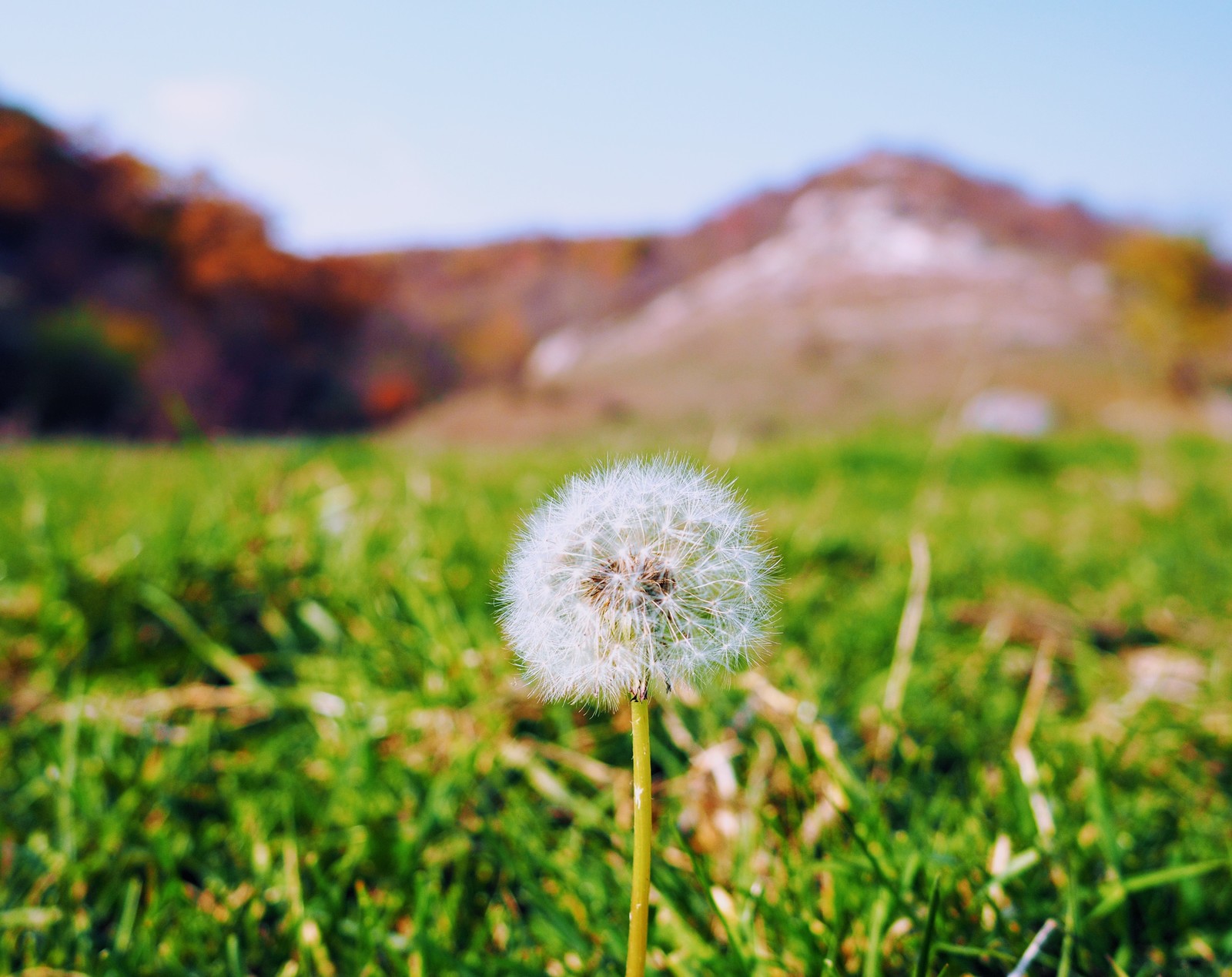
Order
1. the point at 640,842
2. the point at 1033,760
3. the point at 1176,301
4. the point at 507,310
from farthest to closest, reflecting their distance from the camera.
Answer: the point at 507,310 < the point at 1176,301 < the point at 1033,760 < the point at 640,842

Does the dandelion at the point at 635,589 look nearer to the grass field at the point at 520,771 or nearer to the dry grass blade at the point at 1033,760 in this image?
the grass field at the point at 520,771

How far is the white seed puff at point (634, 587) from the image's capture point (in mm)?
755

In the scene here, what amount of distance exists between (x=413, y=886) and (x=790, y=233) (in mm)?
30536

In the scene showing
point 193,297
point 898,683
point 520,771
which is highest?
point 193,297

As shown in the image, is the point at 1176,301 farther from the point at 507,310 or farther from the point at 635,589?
the point at 635,589

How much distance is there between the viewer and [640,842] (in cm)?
68

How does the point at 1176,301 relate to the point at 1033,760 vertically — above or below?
above

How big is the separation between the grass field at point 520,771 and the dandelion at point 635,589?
0.39 m

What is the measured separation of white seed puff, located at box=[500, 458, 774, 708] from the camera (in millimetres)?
755

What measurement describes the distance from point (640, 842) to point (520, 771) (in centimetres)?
107

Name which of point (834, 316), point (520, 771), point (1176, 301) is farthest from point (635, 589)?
point (1176, 301)

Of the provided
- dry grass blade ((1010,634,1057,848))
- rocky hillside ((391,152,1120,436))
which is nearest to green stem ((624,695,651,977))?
dry grass blade ((1010,634,1057,848))

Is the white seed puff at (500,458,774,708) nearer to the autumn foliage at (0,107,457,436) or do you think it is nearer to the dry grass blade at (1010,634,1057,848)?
the dry grass blade at (1010,634,1057,848)

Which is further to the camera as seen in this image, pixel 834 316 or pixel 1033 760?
pixel 834 316
